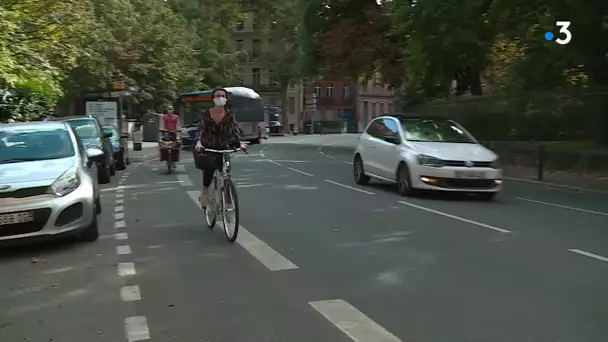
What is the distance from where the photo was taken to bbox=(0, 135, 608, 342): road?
549 centimetres

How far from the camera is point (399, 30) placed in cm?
2352

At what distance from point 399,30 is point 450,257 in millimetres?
16367

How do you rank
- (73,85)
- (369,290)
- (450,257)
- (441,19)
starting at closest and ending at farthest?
1. (369,290)
2. (450,257)
3. (441,19)
4. (73,85)

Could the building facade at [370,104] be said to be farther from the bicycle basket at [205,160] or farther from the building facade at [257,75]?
the bicycle basket at [205,160]

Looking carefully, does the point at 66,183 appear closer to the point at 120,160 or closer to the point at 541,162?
the point at 541,162

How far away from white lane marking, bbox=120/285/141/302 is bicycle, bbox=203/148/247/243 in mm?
2282

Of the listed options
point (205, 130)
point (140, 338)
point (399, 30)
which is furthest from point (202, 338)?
point (399, 30)

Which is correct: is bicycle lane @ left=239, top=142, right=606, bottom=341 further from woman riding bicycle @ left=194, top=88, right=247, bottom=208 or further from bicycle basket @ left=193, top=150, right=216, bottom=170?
woman riding bicycle @ left=194, top=88, right=247, bottom=208

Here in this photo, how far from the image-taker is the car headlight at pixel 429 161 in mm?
13469

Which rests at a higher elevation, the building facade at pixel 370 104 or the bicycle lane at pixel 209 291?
the building facade at pixel 370 104

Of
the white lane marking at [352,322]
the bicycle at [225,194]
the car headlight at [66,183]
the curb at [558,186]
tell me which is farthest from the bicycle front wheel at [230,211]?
the curb at [558,186]

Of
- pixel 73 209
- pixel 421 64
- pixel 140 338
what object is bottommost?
pixel 140 338

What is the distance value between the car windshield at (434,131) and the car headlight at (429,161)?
1.02 meters

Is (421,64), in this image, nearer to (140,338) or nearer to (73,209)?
(73,209)
